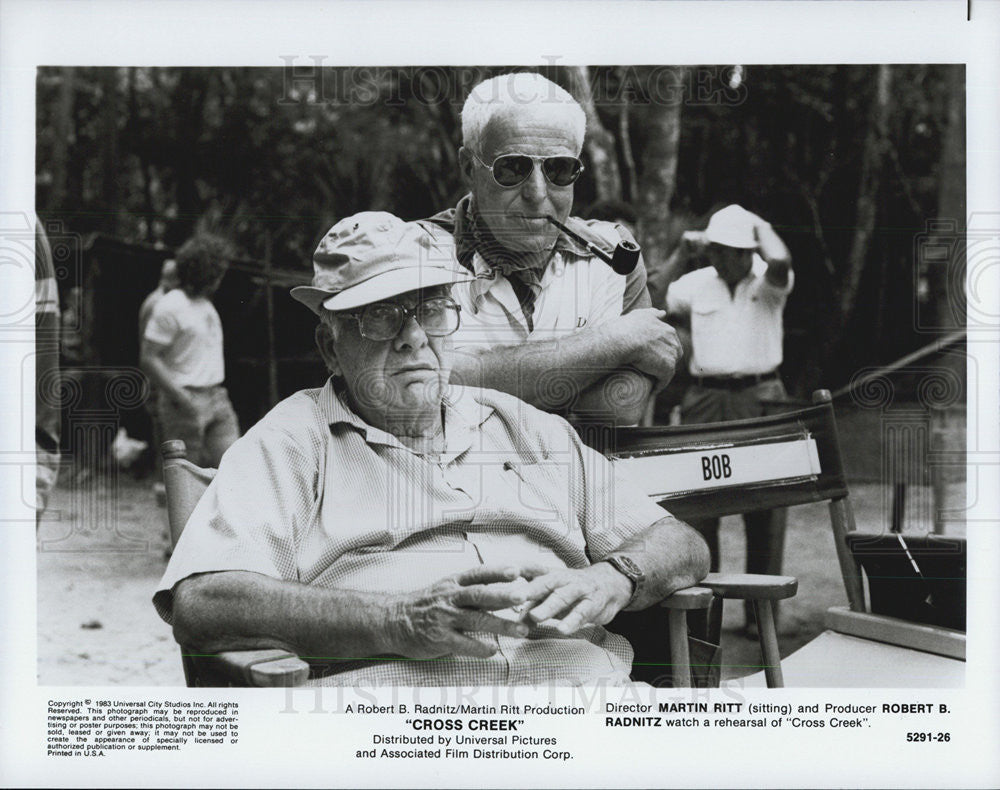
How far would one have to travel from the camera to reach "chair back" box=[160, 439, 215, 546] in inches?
113

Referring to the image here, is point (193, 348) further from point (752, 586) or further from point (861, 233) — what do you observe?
point (861, 233)

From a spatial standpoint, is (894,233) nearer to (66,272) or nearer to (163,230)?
(163,230)

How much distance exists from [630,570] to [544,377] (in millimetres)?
633

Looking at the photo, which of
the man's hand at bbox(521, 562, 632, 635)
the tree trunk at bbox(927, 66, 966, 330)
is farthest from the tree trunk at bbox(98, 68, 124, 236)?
the tree trunk at bbox(927, 66, 966, 330)

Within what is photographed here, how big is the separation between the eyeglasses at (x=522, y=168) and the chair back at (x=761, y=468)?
80cm

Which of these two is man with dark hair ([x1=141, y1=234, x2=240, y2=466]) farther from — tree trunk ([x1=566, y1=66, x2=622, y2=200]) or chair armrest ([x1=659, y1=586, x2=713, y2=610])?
chair armrest ([x1=659, y1=586, x2=713, y2=610])

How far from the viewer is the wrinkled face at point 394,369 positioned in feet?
9.00

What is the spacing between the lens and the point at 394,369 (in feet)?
9.02

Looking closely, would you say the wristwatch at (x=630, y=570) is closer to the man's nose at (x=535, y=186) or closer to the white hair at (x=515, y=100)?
the man's nose at (x=535, y=186)

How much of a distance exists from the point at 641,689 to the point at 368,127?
1988 mm

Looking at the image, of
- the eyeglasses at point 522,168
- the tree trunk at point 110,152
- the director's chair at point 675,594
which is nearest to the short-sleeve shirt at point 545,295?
the eyeglasses at point 522,168

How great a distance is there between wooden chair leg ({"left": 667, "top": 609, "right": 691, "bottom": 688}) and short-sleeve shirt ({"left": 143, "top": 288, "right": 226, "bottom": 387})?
1.57m

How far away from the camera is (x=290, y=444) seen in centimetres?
276

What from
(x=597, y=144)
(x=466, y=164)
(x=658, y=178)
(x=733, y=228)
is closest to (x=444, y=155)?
(x=466, y=164)
